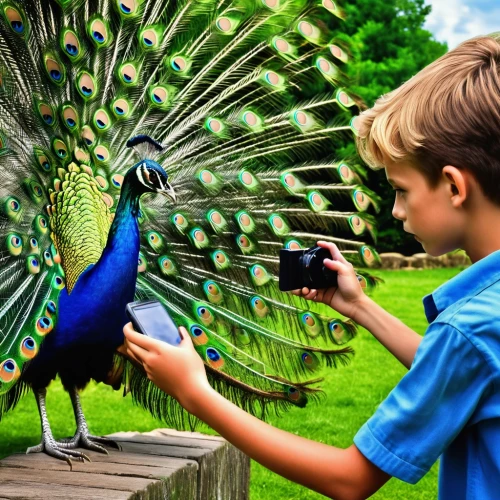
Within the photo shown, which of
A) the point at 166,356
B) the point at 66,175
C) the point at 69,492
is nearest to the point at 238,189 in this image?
the point at 66,175

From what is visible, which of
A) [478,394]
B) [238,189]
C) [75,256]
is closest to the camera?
[478,394]

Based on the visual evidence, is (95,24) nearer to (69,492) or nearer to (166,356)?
(69,492)

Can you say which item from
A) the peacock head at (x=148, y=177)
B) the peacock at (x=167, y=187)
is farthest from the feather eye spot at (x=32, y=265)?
the peacock head at (x=148, y=177)

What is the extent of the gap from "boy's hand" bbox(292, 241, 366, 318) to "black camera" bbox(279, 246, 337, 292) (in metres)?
0.01

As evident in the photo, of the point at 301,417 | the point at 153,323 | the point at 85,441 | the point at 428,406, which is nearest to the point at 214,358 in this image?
the point at 85,441

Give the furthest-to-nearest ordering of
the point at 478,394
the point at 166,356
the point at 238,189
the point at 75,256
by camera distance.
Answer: the point at 238,189 < the point at 75,256 < the point at 166,356 < the point at 478,394

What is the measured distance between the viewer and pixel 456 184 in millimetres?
1080

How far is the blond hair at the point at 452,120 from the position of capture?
1075mm

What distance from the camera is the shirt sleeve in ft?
3.22

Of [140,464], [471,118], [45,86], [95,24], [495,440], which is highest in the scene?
[95,24]

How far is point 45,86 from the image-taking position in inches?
103

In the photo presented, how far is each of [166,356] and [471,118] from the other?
0.52 meters

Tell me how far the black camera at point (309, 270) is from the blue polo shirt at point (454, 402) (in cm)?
47

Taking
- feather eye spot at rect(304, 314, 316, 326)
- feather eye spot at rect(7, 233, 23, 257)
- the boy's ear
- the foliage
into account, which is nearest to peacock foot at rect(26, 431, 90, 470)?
feather eye spot at rect(7, 233, 23, 257)
